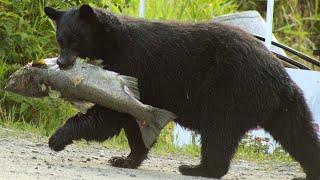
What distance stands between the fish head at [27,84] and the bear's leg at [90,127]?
1.35 ft

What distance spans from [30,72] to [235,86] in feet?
5.60

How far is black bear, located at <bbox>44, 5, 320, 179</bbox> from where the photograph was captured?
7344 millimetres

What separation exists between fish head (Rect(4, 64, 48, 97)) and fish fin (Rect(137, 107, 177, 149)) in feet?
2.88

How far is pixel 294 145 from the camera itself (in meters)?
7.45

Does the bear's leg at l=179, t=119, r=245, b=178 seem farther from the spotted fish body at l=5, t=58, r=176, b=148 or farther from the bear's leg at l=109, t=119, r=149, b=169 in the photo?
the bear's leg at l=109, t=119, r=149, b=169

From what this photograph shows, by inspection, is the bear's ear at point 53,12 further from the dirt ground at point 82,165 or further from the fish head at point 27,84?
the dirt ground at point 82,165

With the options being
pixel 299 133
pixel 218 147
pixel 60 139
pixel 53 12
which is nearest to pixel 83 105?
pixel 60 139

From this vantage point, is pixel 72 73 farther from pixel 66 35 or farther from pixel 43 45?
pixel 43 45

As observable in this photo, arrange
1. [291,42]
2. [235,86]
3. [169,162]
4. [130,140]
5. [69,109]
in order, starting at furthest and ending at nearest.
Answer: [291,42] < [69,109] < [169,162] < [130,140] < [235,86]

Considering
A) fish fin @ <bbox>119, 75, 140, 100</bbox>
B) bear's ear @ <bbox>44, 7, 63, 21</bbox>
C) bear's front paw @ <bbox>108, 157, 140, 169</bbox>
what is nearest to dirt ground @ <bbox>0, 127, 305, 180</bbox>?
bear's front paw @ <bbox>108, 157, 140, 169</bbox>

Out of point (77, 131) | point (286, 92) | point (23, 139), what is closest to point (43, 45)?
point (23, 139)

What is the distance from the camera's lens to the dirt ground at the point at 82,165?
6854 mm

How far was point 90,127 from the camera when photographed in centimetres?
741

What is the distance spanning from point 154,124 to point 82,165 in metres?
0.68
